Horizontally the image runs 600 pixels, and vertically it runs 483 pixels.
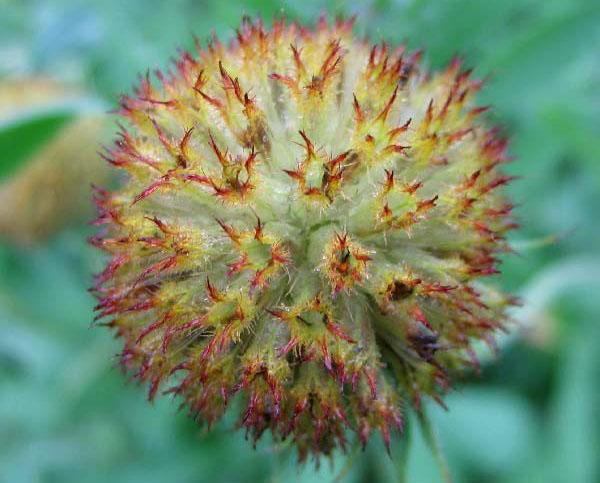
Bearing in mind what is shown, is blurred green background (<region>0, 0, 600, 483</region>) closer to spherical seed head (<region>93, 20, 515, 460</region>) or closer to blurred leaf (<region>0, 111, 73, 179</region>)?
blurred leaf (<region>0, 111, 73, 179</region>)

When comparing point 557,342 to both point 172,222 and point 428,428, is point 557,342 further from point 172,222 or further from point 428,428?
point 172,222

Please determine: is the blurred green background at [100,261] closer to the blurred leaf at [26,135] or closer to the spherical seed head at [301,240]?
the blurred leaf at [26,135]

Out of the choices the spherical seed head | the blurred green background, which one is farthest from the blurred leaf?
the spherical seed head

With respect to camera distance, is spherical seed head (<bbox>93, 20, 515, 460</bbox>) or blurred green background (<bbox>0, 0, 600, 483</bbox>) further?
blurred green background (<bbox>0, 0, 600, 483</bbox>)

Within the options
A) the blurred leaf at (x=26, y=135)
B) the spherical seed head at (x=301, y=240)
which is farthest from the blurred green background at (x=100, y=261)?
the spherical seed head at (x=301, y=240)

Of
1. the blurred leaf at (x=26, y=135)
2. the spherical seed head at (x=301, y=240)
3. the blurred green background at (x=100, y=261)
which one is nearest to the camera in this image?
the spherical seed head at (x=301, y=240)

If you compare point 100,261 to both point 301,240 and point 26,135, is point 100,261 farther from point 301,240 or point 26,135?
point 301,240

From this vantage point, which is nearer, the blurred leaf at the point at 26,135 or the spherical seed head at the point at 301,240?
the spherical seed head at the point at 301,240
